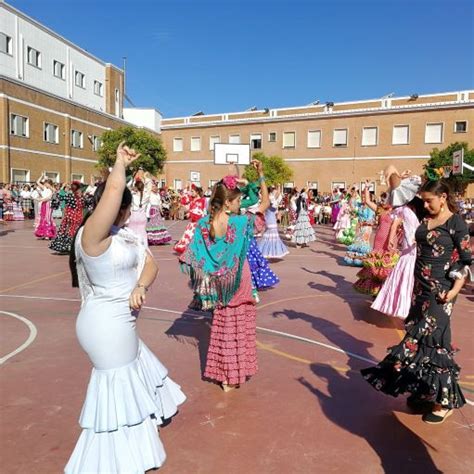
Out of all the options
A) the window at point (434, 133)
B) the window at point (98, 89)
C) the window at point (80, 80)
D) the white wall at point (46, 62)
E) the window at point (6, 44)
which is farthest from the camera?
the window at point (98, 89)

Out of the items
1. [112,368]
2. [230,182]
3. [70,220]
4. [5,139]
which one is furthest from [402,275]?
[5,139]

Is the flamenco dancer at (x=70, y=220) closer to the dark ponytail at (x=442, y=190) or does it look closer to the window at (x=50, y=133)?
the dark ponytail at (x=442, y=190)

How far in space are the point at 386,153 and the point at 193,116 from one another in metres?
20.4

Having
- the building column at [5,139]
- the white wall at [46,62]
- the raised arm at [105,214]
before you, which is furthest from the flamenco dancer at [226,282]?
the white wall at [46,62]

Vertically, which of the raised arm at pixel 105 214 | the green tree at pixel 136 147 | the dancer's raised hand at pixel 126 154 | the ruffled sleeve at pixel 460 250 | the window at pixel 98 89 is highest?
the window at pixel 98 89

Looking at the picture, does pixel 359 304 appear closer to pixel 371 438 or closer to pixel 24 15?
pixel 371 438

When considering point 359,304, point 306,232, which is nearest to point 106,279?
point 359,304

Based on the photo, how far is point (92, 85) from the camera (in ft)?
166

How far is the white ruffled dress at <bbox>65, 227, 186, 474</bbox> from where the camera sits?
2.60 meters

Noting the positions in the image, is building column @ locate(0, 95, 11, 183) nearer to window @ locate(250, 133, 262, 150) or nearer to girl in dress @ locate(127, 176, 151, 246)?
window @ locate(250, 133, 262, 150)

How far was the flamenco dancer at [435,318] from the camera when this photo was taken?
3.68 m

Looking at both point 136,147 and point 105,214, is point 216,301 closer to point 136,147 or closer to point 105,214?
point 105,214

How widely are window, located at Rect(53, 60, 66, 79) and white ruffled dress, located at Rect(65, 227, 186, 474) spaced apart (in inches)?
1862

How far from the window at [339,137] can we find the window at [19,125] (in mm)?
24633
